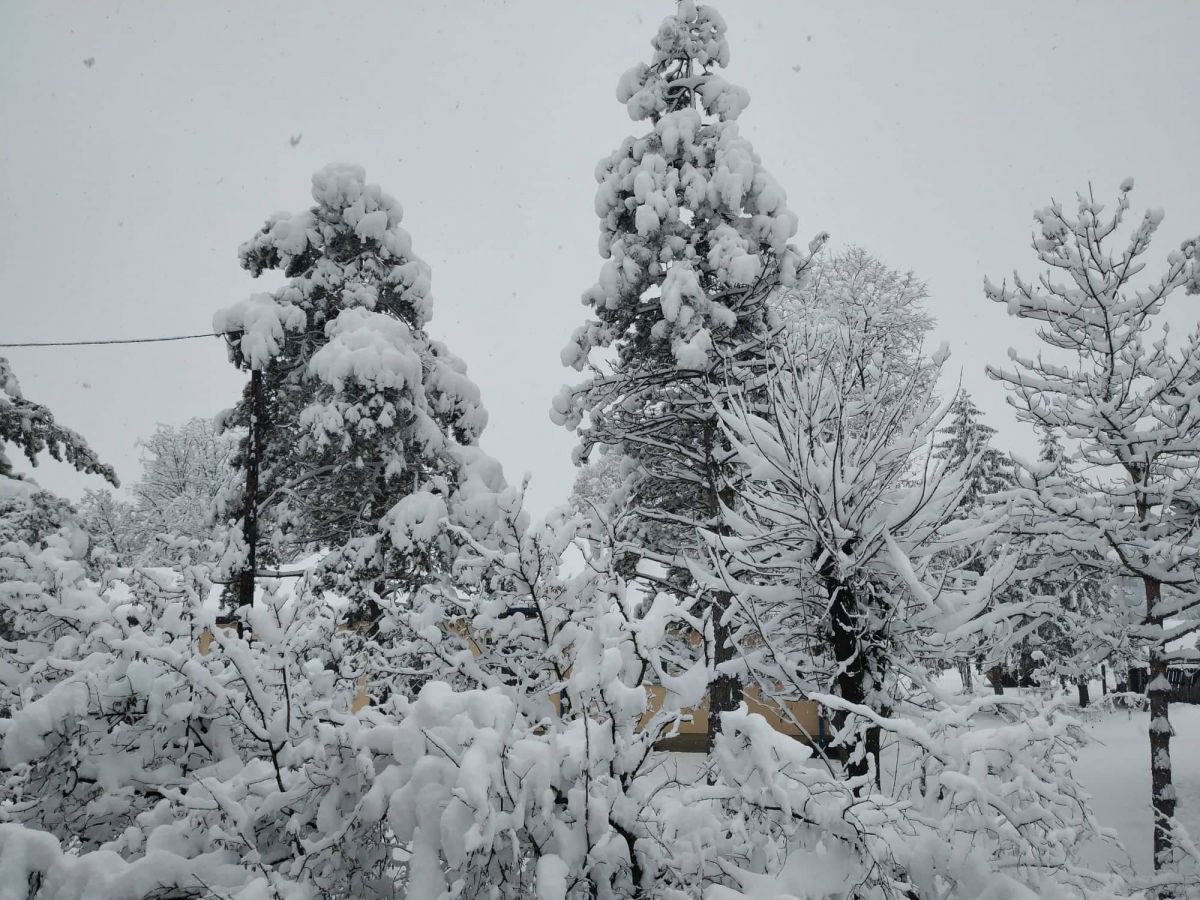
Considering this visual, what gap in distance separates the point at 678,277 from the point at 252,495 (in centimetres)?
848

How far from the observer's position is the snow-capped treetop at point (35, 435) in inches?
402

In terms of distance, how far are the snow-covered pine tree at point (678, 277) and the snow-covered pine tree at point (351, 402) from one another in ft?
9.47

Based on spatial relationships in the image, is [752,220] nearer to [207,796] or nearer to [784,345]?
[784,345]

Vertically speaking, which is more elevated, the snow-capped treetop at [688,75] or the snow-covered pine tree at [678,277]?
the snow-capped treetop at [688,75]

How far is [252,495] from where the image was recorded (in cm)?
1207

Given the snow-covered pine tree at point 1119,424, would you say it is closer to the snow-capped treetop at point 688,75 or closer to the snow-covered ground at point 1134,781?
the snow-covered ground at point 1134,781

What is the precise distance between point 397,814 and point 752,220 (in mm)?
12605

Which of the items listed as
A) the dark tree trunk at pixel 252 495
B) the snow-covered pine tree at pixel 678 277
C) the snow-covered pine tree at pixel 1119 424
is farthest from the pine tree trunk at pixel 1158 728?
the dark tree trunk at pixel 252 495

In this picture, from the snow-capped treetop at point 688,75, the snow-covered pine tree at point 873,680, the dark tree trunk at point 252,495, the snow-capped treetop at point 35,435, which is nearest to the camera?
the snow-covered pine tree at point 873,680

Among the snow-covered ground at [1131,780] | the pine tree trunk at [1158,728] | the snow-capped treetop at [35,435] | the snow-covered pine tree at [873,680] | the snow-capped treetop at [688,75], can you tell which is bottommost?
the snow-covered ground at [1131,780]

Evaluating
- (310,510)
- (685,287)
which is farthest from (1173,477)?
(310,510)

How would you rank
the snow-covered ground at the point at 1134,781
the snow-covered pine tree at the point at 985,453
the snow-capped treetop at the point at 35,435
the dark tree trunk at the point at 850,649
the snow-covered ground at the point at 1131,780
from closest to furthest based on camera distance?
the dark tree trunk at the point at 850,649 → the snow-covered ground at the point at 1131,780 → the snow-covered ground at the point at 1134,781 → the snow-capped treetop at the point at 35,435 → the snow-covered pine tree at the point at 985,453

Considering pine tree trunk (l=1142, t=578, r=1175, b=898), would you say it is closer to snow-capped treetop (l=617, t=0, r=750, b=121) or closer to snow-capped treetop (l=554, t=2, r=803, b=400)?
snow-capped treetop (l=554, t=2, r=803, b=400)

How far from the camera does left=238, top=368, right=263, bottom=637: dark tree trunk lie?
37.0 feet
